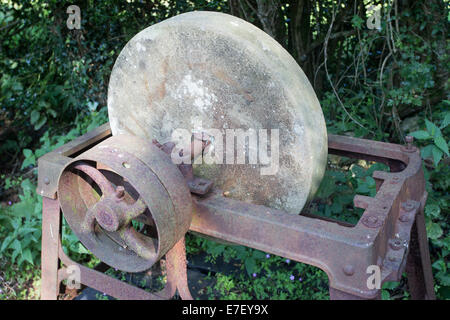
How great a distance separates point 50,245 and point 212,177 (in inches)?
32.4

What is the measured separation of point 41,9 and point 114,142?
2.86m

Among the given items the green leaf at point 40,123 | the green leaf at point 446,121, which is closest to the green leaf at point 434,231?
the green leaf at point 446,121

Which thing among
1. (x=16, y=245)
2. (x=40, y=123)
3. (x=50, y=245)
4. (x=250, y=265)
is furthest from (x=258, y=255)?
(x=40, y=123)

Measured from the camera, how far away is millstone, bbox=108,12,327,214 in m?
1.99

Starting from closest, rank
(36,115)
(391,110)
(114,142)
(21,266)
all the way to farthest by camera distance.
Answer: (114,142) < (21,266) < (391,110) < (36,115)

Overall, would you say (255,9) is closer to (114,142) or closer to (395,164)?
(395,164)

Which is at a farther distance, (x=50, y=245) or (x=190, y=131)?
(x=50, y=245)

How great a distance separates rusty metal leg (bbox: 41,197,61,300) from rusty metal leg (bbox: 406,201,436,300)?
5.43ft

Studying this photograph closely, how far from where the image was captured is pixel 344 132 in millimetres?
3545

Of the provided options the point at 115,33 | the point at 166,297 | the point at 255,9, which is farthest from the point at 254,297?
the point at 115,33

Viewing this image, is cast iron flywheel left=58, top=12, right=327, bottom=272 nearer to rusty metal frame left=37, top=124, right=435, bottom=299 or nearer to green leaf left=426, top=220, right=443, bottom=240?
rusty metal frame left=37, top=124, right=435, bottom=299

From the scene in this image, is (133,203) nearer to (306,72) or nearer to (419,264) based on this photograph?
(419,264)

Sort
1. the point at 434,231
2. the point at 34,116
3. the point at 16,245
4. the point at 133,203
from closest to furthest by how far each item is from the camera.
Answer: the point at 133,203 → the point at 434,231 → the point at 16,245 → the point at 34,116

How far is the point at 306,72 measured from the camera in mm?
3904
